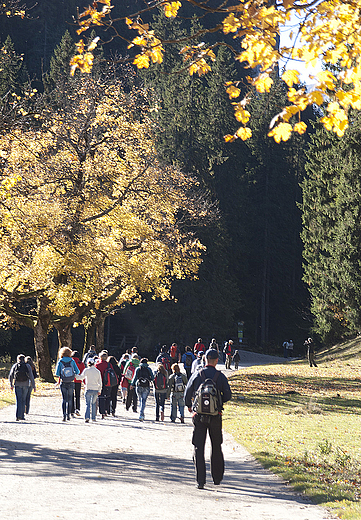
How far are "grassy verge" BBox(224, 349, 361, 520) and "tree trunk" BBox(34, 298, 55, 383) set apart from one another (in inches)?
317

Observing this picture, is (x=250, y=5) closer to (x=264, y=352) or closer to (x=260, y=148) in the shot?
(x=264, y=352)

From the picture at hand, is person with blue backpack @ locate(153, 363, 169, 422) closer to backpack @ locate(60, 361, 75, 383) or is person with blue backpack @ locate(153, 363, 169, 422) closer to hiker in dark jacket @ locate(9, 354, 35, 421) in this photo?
backpack @ locate(60, 361, 75, 383)

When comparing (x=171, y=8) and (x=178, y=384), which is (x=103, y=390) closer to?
(x=178, y=384)

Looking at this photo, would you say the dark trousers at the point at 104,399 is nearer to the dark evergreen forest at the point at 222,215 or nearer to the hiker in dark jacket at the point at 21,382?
the hiker in dark jacket at the point at 21,382

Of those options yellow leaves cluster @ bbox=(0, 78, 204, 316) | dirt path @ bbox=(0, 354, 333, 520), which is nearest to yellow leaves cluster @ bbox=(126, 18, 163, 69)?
dirt path @ bbox=(0, 354, 333, 520)

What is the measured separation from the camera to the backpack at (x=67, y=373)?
14.5 metres

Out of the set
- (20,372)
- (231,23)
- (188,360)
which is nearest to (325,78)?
(231,23)

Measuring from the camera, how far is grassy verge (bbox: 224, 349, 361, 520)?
8.23 metres

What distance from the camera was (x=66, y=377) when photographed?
14.5 meters

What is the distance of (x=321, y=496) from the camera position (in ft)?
24.7

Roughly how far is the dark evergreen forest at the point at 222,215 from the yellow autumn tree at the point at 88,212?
2420cm

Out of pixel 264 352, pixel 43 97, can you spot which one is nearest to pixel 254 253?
pixel 264 352

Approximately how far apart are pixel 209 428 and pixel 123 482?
132 cm

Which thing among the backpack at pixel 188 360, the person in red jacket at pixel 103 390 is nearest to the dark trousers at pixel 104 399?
the person in red jacket at pixel 103 390
